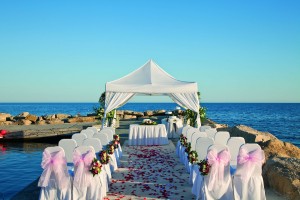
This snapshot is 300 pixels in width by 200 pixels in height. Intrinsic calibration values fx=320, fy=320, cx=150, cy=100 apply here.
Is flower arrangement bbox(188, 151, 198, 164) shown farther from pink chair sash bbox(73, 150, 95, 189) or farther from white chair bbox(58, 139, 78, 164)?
white chair bbox(58, 139, 78, 164)

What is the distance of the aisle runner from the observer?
6.25 metres

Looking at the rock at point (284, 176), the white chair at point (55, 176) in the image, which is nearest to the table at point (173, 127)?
the rock at point (284, 176)

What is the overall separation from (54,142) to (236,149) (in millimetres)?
11839

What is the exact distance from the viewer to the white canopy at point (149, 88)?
12.8 meters

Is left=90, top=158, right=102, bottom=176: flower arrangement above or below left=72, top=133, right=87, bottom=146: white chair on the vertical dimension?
below

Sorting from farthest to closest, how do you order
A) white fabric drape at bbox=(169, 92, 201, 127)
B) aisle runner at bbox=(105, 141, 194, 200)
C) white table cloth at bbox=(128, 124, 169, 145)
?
white fabric drape at bbox=(169, 92, 201, 127) → white table cloth at bbox=(128, 124, 169, 145) → aisle runner at bbox=(105, 141, 194, 200)

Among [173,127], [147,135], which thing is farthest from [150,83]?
[173,127]

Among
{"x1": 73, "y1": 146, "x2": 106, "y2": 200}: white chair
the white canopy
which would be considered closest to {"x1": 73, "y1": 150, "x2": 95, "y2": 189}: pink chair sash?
{"x1": 73, "y1": 146, "x2": 106, "y2": 200}: white chair

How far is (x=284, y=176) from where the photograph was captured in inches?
238

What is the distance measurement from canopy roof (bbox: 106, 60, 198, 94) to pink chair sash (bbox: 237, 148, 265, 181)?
24.0ft

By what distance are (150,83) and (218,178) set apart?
7749mm

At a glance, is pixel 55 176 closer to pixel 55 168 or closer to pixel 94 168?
pixel 55 168

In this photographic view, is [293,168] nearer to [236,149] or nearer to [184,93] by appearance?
[236,149]

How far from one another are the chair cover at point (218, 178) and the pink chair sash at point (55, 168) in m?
2.40
